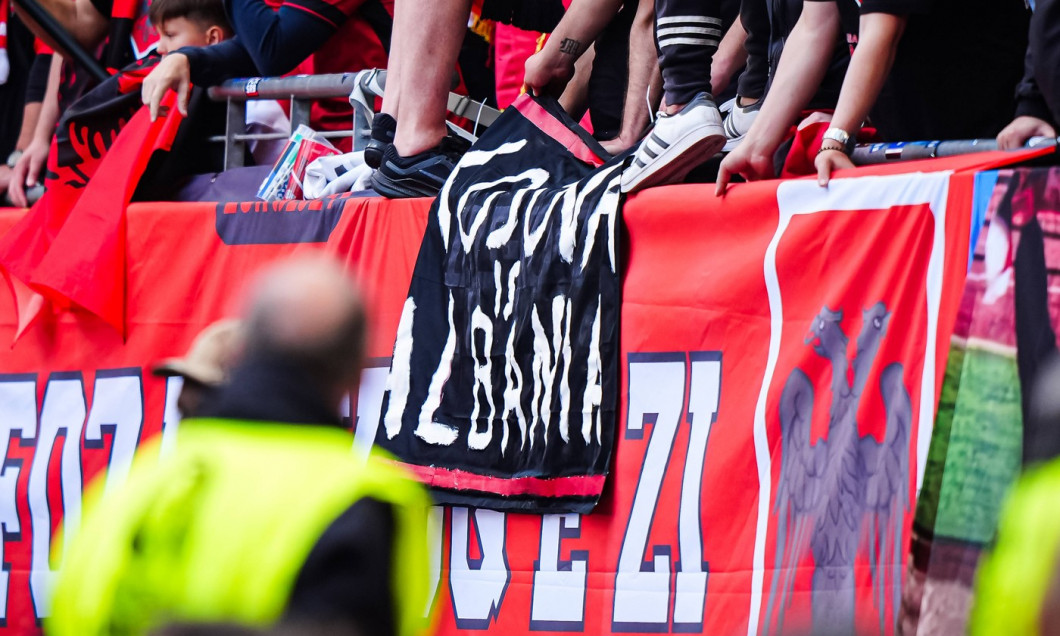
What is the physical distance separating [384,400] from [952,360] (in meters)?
1.82

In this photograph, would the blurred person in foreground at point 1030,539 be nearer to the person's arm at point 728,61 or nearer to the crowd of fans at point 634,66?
the crowd of fans at point 634,66

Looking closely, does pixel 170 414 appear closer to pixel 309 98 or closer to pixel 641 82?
pixel 309 98

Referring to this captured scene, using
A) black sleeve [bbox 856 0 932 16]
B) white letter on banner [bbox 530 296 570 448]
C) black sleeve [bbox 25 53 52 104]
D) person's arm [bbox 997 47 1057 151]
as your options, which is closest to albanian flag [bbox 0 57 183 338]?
black sleeve [bbox 25 53 52 104]

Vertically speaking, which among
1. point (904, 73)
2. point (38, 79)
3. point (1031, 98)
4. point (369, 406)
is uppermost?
point (38, 79)

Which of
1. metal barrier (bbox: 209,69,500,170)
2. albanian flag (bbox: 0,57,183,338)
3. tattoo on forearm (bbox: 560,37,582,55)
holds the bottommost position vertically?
albanian flag (bbox: 0,57,183,338)

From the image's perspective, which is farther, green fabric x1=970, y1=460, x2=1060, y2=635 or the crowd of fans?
the crowd of fans

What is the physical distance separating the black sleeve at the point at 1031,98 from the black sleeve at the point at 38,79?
4792 millimetres

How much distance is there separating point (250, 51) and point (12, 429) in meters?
1.71

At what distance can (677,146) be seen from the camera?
3.92 metres

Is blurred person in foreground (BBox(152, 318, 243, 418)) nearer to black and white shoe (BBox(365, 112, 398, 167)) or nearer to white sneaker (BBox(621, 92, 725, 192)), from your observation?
white sneaker (BBox(621, 92, 725, 192))

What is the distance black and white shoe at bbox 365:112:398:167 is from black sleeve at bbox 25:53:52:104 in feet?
8.61

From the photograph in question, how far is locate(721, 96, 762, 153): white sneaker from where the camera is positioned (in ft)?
14.5

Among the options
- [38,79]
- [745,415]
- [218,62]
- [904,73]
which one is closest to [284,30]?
[218,62]

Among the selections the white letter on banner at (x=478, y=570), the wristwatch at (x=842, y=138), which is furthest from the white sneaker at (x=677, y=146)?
the white letter on banner at (x=478, y=570)
